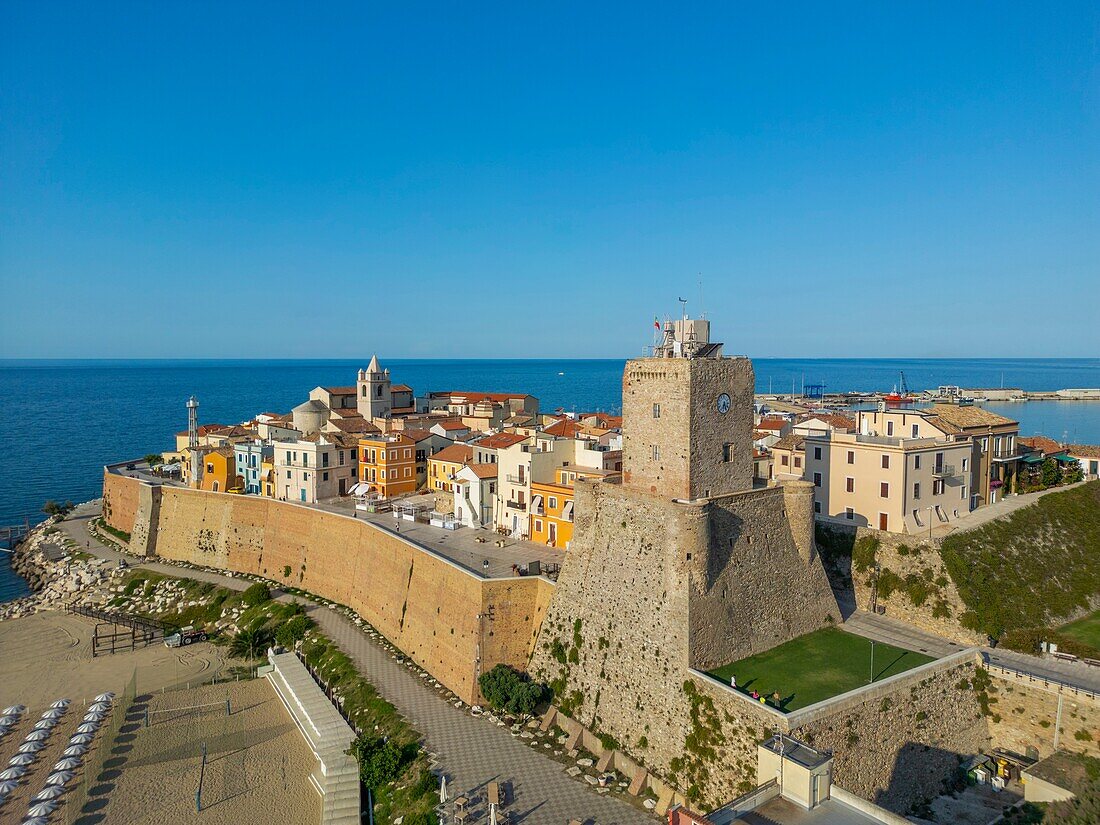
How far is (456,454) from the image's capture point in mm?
45406

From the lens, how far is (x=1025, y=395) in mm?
127438

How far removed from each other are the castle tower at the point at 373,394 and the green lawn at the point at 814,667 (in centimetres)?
4347

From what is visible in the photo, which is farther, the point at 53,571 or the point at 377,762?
the point at 53,571

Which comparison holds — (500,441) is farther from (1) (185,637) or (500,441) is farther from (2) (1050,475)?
(2) (1050,475)

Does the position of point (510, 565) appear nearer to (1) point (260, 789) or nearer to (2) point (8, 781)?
(1) point (260, 789)

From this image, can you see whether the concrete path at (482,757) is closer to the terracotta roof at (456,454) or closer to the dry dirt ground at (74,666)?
the dry dirt ground at (74,666)

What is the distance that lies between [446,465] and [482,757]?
23.4 meters

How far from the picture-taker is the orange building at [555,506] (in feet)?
113

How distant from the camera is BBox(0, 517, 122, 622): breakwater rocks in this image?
43938 millimetres

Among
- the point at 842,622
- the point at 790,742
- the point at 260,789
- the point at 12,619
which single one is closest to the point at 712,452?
the point at 842,622

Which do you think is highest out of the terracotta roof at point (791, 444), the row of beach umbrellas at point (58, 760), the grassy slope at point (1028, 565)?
the terracotta roof at point (791, 444)

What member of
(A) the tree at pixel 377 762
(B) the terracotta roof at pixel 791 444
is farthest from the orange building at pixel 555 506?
(A) the tree at pixel 377 762

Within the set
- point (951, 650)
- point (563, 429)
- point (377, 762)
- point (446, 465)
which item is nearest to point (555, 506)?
point (563, 429)

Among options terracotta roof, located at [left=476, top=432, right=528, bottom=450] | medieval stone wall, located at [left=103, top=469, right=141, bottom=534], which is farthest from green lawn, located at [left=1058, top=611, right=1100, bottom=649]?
medieval stone wall, located at [left=103, top=469, right=141, bottom=534]
